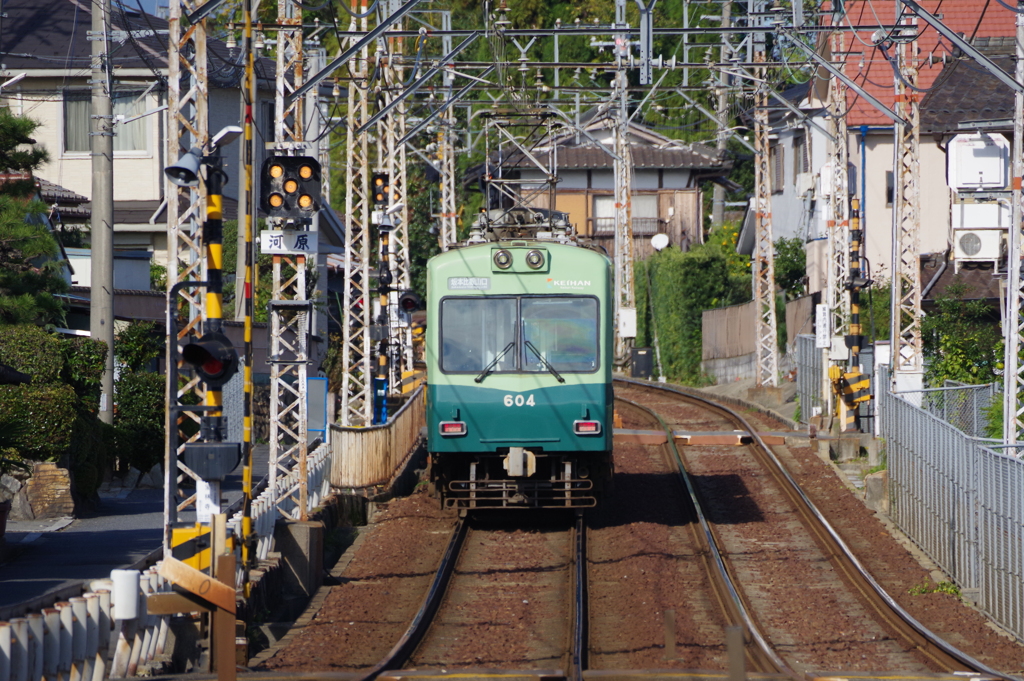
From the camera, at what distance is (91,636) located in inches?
323

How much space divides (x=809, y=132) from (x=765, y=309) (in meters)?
5.62

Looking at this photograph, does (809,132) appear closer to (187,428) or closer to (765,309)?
(765,309)

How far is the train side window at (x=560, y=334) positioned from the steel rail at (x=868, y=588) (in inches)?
137

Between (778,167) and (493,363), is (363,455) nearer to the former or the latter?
(493,363)

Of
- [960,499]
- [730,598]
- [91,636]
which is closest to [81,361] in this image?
[730,598]

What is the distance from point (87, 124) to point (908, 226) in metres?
18.7

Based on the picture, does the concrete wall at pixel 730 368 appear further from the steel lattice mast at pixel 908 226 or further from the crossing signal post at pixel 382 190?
the crossing signal post at pixel 382 190

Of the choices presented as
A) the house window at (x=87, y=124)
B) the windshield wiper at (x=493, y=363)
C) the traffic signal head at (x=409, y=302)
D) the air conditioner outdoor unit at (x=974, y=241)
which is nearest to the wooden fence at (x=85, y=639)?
the windshield wiper at (x=493, y=363)

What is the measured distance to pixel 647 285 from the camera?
44.2m

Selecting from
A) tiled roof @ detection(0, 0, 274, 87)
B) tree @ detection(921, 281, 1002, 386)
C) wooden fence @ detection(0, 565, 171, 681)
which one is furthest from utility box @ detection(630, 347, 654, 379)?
wooden fence @ detection(0, 565, 171, 681)

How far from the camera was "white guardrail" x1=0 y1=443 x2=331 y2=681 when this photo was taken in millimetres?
7289

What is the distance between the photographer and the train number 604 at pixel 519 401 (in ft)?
48.8

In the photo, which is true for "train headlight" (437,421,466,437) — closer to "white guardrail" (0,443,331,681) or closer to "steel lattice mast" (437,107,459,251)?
"white guardrail" (0,443,331,681)

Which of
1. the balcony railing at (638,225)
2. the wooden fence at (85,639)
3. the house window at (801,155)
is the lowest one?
the wooden fence at (85,639)
